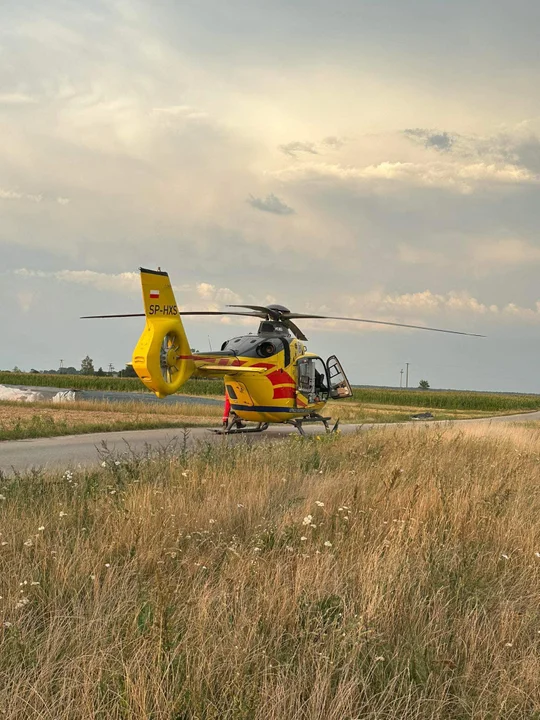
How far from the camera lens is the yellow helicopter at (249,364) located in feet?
47.8

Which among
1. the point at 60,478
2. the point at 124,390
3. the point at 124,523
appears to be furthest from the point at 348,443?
Answer: the point at 124,390

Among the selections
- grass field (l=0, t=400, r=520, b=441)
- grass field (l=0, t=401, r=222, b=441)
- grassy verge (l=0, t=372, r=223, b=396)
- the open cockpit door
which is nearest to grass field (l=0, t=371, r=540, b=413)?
grassy verge (l=0, t=372, r=223, b=396)

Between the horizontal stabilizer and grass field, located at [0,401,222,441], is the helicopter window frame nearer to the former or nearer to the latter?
the horizontal stabilizer

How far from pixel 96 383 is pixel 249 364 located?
219 ft

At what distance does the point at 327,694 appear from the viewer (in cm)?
312

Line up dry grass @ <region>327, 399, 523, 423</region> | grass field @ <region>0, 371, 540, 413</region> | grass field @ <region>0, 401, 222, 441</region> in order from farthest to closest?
grass field @ <region>0, 371, 540, 413</region>
dry grass @ <region>327, 399, 523, 423</region>
grass field @ <region>0, 401, 222, 441</region>

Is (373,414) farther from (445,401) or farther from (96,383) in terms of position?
(96,383)

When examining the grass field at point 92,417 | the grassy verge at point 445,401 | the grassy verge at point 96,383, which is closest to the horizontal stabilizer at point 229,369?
the grass field at point 92,417

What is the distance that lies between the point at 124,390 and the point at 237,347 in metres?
61.4

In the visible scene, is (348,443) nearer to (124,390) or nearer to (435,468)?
(435,468)

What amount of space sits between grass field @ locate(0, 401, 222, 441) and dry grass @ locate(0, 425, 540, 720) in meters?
10.7

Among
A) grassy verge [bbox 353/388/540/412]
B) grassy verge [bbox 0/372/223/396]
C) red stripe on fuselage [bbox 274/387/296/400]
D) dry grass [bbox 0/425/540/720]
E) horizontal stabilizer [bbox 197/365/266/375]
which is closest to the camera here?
dry grass [bbox 0/425/540/720]

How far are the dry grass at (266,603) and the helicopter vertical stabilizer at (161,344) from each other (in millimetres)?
6765

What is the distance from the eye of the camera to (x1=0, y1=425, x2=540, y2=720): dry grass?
3100mm
